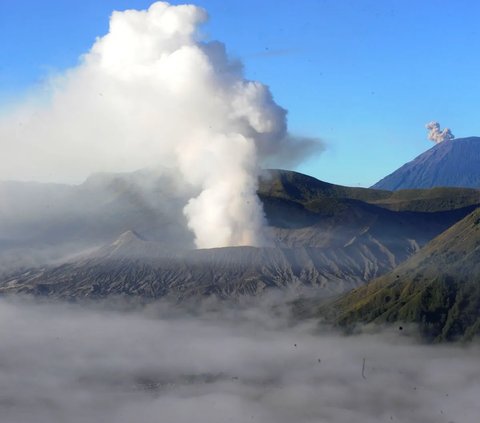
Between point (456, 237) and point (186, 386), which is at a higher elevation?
point (456, 237)

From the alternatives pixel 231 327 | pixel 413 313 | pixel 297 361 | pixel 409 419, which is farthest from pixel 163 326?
pixel 409 419

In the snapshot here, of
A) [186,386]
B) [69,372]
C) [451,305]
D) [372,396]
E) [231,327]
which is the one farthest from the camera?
[231,327]

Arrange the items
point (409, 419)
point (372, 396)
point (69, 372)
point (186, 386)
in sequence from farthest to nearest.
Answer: point (69, 372) < point (186, 386) < point (372, 396) < point (409, 419)

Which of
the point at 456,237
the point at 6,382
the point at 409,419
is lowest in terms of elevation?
the point at 409,419

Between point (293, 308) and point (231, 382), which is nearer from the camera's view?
point (231, 382)

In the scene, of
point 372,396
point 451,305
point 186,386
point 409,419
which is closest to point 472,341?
point 451,305

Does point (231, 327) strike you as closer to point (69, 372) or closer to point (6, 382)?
point (69, 372)
